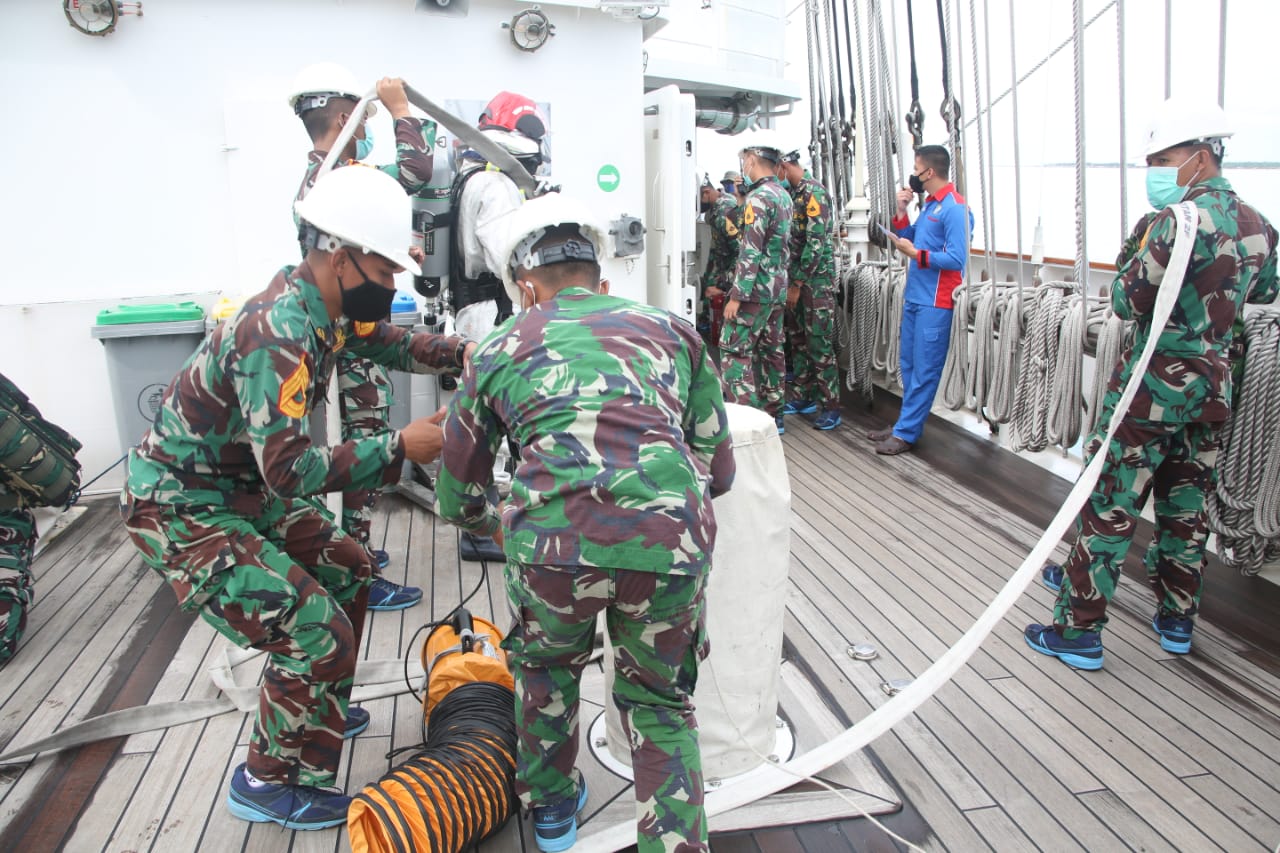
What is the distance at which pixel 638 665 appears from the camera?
1.90 metres

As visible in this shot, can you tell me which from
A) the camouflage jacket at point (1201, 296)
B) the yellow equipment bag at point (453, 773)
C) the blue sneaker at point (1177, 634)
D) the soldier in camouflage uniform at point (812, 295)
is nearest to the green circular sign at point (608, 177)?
the soldier in camouflage uniform at point (812, 295)

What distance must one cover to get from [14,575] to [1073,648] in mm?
3703

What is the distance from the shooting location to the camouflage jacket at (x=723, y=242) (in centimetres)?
749

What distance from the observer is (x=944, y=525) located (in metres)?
4.44

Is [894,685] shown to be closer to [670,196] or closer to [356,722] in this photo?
[356,722]

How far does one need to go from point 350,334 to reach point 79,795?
4.61 feet

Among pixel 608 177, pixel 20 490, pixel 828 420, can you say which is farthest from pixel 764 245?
pixel 20 490

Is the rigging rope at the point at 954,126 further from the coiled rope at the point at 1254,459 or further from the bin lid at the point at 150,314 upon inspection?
the bin lid at the point at 150,314

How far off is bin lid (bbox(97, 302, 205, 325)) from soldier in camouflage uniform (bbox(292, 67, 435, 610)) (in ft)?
4.65

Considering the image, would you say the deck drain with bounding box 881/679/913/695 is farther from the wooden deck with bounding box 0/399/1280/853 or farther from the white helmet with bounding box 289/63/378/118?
the white helmet with bounding box 289/63/378/118

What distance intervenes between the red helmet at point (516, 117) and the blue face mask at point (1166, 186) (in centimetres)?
235

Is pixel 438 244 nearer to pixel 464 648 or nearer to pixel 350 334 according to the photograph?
pixel 350 334

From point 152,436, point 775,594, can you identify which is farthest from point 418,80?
point 775,594

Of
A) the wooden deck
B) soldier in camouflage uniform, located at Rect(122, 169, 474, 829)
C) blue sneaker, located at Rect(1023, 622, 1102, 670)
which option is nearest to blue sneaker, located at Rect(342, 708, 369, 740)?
the wooden deck
